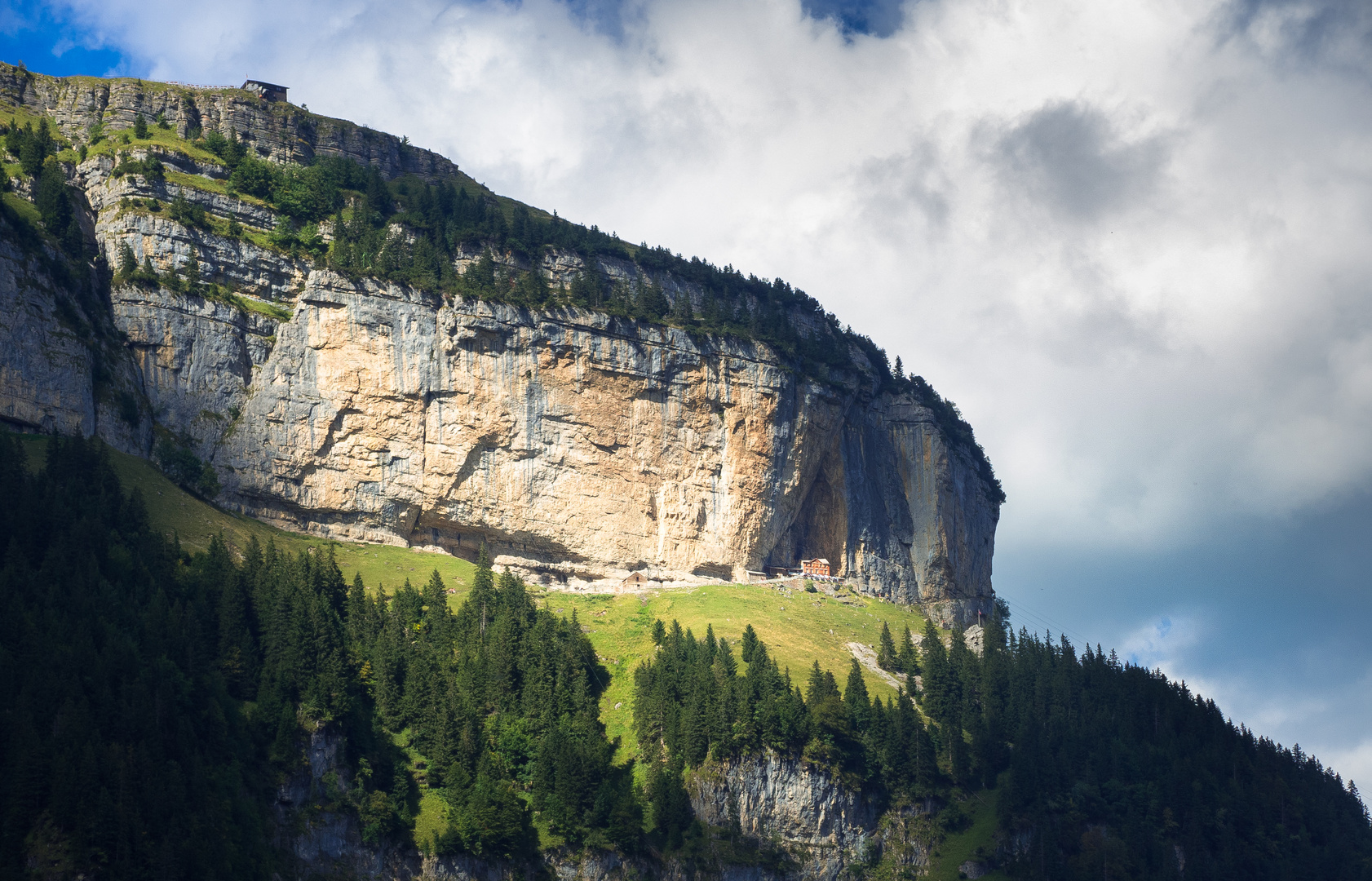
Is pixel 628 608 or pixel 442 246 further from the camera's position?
pixel 442 246

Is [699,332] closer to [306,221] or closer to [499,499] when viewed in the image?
[499,499]

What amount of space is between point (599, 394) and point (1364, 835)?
73.9m

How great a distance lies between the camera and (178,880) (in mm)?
65500

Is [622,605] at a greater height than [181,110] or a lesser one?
lesser

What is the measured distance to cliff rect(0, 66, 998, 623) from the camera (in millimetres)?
119938

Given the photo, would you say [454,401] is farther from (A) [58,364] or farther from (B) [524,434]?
(A) [58,364]

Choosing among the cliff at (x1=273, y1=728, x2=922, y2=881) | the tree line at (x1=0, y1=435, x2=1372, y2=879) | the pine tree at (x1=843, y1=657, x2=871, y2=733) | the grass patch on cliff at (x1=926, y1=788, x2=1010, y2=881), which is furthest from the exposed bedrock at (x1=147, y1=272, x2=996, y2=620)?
the grass patch on cliff at (x1=926, y1=788, x2=1010, y2=881)

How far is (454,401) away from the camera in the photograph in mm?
126500

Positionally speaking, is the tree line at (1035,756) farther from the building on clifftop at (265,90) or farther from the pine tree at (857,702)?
the building on clifftop at (265,90)

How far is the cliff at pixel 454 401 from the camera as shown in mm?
119938

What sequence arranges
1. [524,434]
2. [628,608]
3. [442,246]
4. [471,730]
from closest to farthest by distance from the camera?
[471,730], [628,608], [524,434], [442,246]

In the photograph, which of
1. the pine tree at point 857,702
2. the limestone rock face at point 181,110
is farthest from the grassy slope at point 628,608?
the limestone rock face at point 181,110

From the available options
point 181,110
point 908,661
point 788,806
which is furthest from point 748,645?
point 181,110

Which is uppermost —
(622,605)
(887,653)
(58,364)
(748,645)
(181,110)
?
(181,110)
